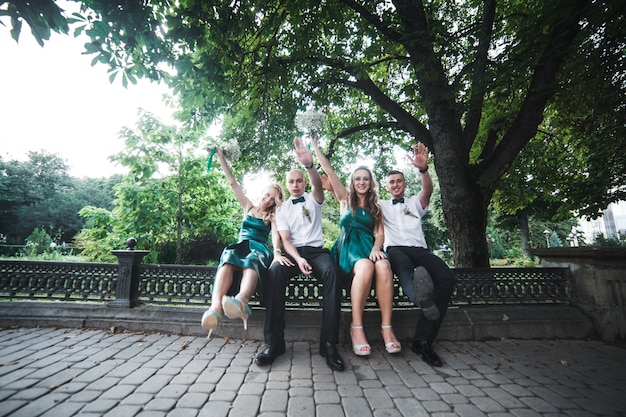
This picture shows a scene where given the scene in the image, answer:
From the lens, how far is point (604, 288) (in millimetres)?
3646

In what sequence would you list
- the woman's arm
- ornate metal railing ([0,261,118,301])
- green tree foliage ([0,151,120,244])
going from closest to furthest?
the woman's arm → ornate metal railing ([0,261,118,301]) → green tree foliage ([0,151,120,244])

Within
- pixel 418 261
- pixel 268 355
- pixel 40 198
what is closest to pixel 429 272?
pixel 418 261

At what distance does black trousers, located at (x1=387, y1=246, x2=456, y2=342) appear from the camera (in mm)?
3033

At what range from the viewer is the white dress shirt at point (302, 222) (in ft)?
11.4

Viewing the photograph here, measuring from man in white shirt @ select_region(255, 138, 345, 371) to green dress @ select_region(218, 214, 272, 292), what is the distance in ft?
0.70

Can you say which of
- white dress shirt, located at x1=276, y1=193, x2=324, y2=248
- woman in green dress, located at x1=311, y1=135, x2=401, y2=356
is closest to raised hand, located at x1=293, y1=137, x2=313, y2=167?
woman in green dress, located at x1=311, y1=135, x2=401, y2=356

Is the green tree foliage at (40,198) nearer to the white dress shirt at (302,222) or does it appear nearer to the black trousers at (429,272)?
the white dress shirt at (302,222)

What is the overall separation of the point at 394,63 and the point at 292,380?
847cm

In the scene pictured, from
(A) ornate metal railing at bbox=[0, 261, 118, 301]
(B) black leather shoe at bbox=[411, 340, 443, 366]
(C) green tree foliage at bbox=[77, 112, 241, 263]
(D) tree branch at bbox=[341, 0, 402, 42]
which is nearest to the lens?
(B) black leather shoe at bbox=[411, 340, 443, 366]

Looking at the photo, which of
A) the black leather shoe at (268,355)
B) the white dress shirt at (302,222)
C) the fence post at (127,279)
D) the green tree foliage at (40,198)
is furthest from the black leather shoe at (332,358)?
the green tree foliage at (40,198)

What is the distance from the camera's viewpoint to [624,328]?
3.52 metres

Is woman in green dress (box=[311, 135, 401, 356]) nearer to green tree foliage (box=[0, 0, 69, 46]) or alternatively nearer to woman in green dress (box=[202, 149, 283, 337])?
woman in green dress (box=[202, 149, 283, 337])

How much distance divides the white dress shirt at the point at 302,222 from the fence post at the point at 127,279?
2.17m

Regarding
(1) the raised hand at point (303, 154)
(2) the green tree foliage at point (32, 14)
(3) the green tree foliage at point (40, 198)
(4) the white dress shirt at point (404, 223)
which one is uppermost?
(3) the green tree foliage at point (40, 198)
